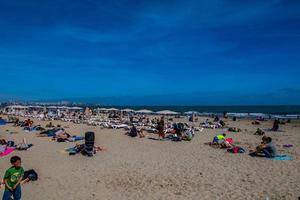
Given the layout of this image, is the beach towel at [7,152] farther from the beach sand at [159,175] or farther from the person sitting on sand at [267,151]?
the person sitting on sand at [267,151]

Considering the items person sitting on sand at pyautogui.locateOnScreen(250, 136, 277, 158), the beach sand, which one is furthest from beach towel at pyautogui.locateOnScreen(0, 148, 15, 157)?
person sitting on sand at pyautogui.locateOnScreen(250, 136, 277, 158)

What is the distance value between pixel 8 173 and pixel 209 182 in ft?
16.5

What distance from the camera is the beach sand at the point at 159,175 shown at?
25.4ft

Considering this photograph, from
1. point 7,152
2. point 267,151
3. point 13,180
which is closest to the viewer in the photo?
point 13,180

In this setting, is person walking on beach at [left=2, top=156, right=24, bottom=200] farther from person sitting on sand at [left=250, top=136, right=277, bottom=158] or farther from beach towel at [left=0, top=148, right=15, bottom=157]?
person sitting on sand at [left=250, top=136, right=277, bottom=158]

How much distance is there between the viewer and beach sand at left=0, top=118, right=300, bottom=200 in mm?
7746

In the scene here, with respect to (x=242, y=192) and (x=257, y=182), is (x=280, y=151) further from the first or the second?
(x=242, y=192)

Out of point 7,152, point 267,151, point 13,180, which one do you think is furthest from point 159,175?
point 7,152

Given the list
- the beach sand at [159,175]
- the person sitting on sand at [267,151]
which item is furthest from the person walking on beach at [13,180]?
the person sitting on sand at [267,151]

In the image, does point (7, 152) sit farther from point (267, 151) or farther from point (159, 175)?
point (267, 151)

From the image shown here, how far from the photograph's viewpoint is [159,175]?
953 cm

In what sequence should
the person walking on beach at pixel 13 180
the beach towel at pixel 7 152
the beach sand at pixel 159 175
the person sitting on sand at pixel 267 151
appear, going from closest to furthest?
the person walking on beach at pixel 13 180, the beach sand at pixel 159 175, the person sitting on sand at pixel 267 151, the beach towel at pixel 7 152

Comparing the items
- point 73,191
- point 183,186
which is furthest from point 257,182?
point 73,191

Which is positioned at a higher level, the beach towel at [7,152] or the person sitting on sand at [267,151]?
the person sitting on sand at [267,151]
